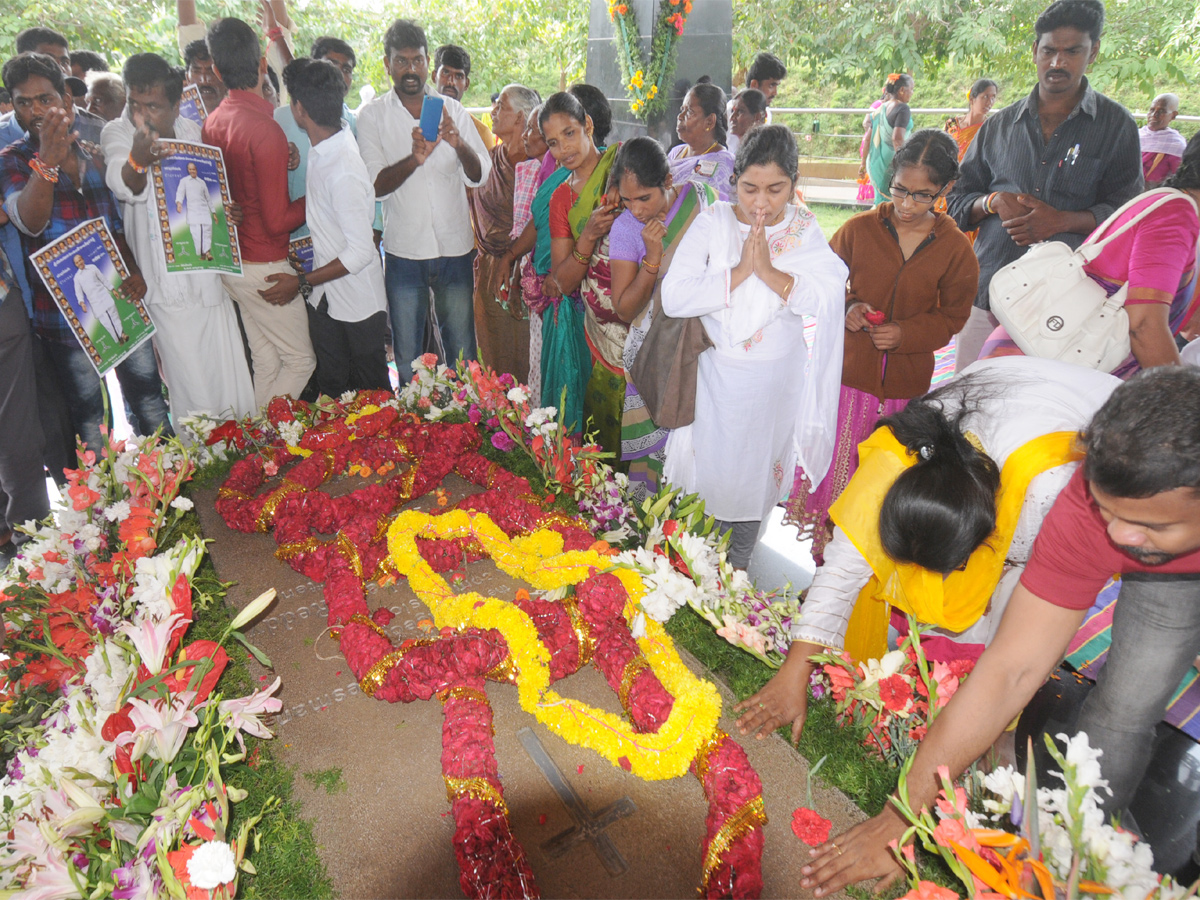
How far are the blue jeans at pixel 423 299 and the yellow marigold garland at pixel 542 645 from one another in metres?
1.78

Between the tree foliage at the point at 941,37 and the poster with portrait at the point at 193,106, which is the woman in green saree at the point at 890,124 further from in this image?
the poster with portrait at the point at 193,106

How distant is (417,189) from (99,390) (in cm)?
173

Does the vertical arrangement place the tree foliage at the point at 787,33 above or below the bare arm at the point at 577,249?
above

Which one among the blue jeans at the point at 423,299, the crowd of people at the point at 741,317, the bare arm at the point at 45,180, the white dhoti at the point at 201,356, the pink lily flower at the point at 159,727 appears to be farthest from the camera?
the blue jeans at the point at 423,299

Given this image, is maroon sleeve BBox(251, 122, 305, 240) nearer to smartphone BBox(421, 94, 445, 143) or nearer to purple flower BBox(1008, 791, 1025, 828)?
smartphone BBox(421, 94, 445, 143)

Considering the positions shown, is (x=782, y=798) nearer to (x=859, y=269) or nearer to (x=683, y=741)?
(x=683, y=741)

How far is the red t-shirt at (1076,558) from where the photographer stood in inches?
48.7

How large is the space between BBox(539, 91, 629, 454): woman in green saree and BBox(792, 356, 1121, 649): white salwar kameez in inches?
57.1

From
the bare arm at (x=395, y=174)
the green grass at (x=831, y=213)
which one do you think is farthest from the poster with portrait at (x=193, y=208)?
the green grass at (x=831, y=213)

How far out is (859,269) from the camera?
2.71m

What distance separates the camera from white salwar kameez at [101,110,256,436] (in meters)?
3.01

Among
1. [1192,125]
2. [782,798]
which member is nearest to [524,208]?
[782,798]

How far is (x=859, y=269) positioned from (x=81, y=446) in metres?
2.72

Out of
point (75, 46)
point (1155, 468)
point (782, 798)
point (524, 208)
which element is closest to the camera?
point (1155, 468)
